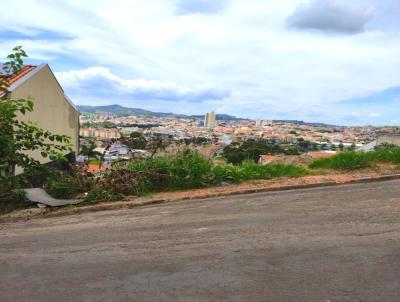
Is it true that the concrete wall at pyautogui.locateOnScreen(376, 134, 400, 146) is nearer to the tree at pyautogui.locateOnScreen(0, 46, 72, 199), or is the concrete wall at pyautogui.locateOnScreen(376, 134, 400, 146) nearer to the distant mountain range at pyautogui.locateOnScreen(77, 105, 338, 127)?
the tree at pyautogui.locateOnScreen(0, 46, 72, 199)

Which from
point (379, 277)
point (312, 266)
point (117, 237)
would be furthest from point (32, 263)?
point (379, 277)

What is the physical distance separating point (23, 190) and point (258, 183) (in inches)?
182

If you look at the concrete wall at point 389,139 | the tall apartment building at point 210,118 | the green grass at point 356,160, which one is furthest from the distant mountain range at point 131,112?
the green grass at point 356,160

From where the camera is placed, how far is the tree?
7930mm

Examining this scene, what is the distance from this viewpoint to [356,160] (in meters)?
10.0

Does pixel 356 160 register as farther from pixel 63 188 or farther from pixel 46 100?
pixel 46 100

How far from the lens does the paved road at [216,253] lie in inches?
149

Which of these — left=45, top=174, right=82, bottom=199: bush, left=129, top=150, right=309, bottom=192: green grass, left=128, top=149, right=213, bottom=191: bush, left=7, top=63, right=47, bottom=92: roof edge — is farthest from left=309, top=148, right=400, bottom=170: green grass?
left=7, top=63, right=47, bottom=92: roof edge

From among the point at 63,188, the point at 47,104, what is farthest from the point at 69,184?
the point at 47,104

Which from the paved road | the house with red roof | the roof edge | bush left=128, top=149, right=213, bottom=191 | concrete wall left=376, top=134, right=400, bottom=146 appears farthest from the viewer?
the house with red roof

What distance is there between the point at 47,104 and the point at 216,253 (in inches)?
855

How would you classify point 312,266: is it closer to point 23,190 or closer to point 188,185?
point 188,185

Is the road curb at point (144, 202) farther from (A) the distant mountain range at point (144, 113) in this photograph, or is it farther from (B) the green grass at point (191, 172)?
(A) the distant mountain range at point (144, 113)

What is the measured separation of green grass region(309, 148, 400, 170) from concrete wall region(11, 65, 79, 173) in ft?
45.4
